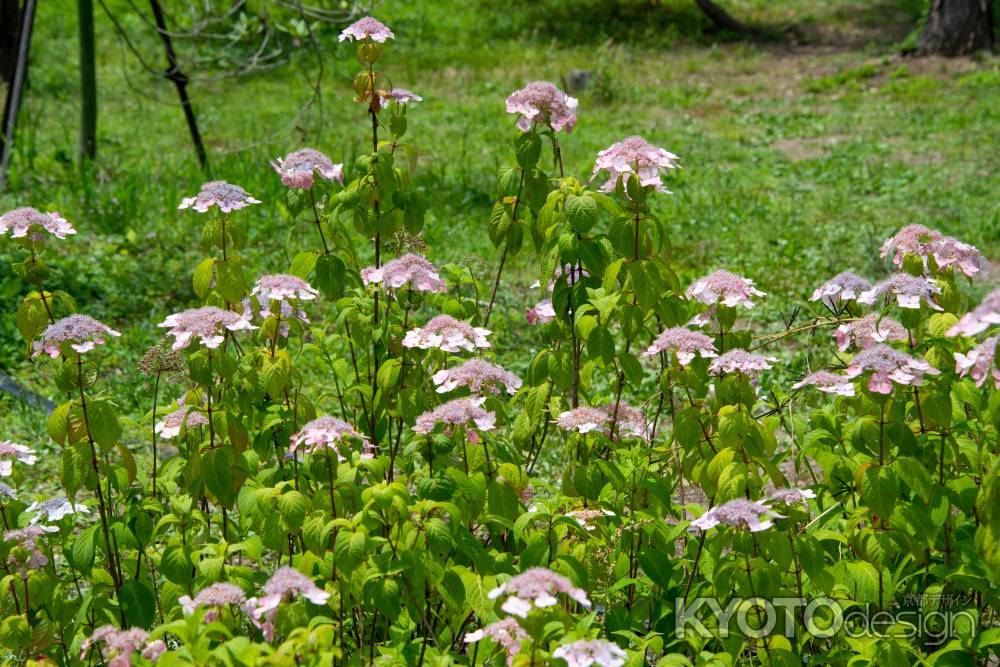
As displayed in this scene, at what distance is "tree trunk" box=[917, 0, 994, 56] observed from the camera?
13.1m

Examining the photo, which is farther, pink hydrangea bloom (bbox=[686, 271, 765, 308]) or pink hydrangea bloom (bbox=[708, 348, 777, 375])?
pink hydrangea bloom (bbox=[686, 271, 765, 308])

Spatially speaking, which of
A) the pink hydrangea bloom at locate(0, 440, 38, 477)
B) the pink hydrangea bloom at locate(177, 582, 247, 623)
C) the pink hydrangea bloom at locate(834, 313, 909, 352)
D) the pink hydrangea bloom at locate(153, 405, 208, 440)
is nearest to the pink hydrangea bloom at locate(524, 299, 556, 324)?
the pink hydrangea bloom at locate(834, 313, 909, 352)

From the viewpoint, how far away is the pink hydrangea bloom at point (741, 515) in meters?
2.02

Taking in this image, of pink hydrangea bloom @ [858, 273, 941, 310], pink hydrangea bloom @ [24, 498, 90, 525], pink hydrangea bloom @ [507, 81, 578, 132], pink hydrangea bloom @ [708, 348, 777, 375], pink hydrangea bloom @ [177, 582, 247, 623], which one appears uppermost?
pink hydrangea bloom @ [507, 81, 578, 132]

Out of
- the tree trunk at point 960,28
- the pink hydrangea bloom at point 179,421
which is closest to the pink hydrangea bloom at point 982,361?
the pink hydrangea bloom at point 179,421

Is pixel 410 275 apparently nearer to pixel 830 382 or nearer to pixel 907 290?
pixel 830 382

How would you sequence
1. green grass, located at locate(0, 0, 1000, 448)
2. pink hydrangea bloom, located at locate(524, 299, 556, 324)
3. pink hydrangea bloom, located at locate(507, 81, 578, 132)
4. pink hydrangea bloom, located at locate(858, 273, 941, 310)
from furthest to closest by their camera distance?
green grass, located at locate(0, 0, 1000, 448), pink hydrangea bloom, located at locate(524, 299, 556, 324), pink hydrangea bloom, located at locate(507, 81, 578, 132), pink hydrangea bloom, located at locate(858, 273, 941, 310)

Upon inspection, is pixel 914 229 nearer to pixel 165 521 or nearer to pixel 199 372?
pixel 199 372

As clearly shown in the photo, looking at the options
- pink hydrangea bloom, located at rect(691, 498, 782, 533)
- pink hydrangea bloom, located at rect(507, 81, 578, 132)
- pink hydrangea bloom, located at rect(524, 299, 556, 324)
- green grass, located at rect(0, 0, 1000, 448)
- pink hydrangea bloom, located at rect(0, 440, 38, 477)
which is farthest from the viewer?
green grass, located at rect(0, 0, 1000, 448)

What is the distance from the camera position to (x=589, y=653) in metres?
1.72

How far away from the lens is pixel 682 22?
1616 centimetres

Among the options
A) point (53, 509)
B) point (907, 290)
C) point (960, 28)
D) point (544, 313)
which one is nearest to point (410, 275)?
point (544, 313)

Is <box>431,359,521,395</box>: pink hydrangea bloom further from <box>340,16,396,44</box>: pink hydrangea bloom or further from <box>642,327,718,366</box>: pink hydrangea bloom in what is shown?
<box>340,16,396,44</box>: pink hydrangea bloom

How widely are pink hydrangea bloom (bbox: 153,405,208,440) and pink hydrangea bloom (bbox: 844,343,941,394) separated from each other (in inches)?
58.5
